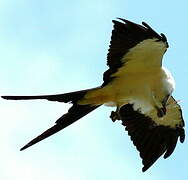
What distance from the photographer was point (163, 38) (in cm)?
1224

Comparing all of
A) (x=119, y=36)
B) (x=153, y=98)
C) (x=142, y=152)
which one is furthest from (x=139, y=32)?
(x=142, y=152)

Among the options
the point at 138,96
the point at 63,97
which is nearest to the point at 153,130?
the point at 138,96

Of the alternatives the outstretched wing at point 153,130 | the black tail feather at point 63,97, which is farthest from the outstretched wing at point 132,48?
the outstretched wing at point 153,130

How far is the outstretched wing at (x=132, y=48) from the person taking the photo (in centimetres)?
1216

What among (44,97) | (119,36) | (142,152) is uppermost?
(119,36)

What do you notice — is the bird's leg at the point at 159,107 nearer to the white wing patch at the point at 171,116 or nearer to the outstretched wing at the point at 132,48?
the white wing patch at the point at 171,116

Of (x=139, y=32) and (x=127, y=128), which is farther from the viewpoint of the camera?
(x=127, y=128)

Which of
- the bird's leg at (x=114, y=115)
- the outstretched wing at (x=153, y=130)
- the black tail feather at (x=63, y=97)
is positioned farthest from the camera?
the outstretched wing at (x=153, y=130)

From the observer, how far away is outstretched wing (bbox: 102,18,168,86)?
1216 centimetres

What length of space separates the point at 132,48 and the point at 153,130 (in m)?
1.86

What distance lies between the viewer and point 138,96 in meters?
13.2

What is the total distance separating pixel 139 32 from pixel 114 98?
53.0 inches

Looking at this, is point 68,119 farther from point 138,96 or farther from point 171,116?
point 171,116

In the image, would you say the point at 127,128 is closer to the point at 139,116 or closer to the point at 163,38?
the point at 139,116
